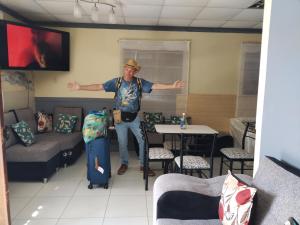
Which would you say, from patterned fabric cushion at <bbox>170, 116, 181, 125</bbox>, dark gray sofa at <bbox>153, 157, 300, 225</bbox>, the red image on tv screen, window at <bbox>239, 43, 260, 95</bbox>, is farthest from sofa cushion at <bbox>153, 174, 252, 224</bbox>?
window at <bbox>239, 43, 260, 95</bbox>

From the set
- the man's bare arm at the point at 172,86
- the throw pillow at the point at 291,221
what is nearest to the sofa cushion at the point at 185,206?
the throw pillow at the point at 291,221

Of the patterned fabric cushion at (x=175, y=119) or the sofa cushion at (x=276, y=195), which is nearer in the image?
the sofa cushion at (x=276, y=195)

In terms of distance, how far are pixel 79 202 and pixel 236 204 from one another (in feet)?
6.26

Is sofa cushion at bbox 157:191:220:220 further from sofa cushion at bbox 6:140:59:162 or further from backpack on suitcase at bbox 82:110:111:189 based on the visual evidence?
sofa cushion at bbox 6:140:59:162

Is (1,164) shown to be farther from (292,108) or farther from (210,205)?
(292,108)

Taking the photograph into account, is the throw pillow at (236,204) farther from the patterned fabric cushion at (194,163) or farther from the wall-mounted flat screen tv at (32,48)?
the wall-mounted flat screen tv at (32,48)

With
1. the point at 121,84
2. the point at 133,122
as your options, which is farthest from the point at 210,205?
the point at 121,84

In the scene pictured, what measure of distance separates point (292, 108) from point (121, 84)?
2.40 meters

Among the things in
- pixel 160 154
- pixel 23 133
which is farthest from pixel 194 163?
pixel 23 133

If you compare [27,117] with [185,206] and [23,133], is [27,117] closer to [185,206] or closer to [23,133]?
[23,133]

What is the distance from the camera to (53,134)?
4121mm

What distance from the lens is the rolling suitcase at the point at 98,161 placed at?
3057mm

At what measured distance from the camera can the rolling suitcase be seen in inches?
120

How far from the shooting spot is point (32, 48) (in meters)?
3.79
